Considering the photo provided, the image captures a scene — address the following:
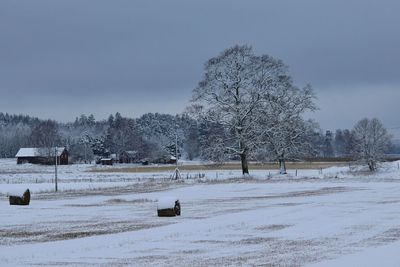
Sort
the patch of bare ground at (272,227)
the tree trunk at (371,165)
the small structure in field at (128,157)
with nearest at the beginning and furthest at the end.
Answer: the patch of bare ground at (272,227)
the tree trunk at (371,165)
the small structure in field at (128,157)

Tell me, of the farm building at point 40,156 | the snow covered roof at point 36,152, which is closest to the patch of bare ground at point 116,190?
the farm building at point 40,156

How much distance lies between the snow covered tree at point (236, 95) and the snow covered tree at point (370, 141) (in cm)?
1744

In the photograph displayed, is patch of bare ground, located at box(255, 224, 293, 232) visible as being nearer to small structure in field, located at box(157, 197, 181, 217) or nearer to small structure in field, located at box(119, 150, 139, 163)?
small structure in field, located at box(157, 197, 181, 217)

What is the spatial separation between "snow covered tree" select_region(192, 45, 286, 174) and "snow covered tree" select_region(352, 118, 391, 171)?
17.4m

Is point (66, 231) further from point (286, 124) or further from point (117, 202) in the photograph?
point (286, 124)

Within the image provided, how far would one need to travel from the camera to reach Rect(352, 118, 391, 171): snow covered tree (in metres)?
76.9

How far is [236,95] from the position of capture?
6588cm

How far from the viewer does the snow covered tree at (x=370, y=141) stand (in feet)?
252

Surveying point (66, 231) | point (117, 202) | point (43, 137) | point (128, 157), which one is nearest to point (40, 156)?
point (128, 157)

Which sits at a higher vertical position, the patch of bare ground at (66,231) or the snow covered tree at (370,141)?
the snow covered tree at (370,141)

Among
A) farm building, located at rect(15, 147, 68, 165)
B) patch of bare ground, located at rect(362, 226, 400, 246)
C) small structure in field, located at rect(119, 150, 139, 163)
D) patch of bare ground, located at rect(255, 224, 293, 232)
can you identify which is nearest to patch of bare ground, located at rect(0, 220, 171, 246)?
patch of bare ground, located at rect(255, 224, 293, 232)

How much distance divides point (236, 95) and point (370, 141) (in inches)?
852

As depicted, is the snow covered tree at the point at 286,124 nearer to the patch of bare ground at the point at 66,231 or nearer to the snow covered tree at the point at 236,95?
the snow covered tree at the point at 236,95

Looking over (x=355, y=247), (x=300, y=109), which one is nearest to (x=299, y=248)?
(x=355, y=247)
